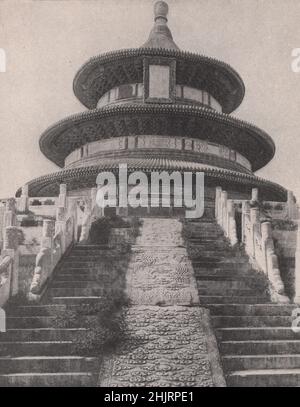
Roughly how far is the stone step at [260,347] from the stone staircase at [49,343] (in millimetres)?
2307

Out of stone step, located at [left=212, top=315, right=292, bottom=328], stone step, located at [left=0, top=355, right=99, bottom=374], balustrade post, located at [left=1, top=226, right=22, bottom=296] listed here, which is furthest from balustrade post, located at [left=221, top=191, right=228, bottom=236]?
stone step, located at [left=0, top=355, right=99, bottom=374]

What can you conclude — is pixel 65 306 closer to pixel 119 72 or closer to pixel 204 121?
pixel 204 121

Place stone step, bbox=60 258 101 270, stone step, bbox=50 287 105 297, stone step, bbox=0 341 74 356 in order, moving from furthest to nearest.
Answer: stone step, bbox=60 258 101 270
stone step, bbox=50 287 105 297
stone step, bbox=0 341 74 356

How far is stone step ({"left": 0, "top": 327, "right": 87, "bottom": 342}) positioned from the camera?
397 inches

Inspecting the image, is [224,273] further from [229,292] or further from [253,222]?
[253,222]

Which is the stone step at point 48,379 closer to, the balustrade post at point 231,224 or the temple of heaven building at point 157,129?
the balustrade post at point 231,224

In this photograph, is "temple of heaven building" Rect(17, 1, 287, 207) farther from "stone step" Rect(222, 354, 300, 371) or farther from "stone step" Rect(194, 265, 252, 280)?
"stone step" Rect(222, 354, 300, 371)

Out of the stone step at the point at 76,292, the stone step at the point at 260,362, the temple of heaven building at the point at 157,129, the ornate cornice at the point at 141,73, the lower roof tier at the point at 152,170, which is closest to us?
the stone step at the point at 260,362

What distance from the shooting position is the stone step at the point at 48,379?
352 inches

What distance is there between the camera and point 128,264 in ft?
43.2

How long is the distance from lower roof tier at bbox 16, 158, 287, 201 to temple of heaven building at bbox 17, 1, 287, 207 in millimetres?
38

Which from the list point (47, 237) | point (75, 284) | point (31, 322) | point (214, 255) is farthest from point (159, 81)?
point (31, 322)

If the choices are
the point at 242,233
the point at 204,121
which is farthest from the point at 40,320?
the point at 204,121

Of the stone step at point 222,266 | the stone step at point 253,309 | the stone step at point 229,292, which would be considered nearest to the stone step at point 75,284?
the stone step at point 229,292
